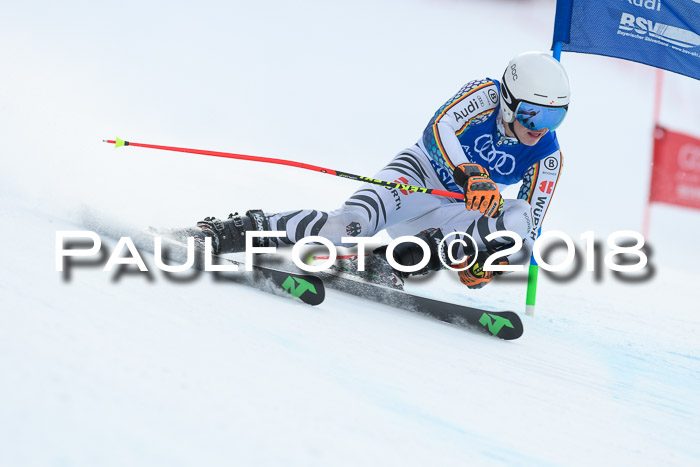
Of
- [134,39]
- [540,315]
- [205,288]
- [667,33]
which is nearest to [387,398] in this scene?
[205,288]

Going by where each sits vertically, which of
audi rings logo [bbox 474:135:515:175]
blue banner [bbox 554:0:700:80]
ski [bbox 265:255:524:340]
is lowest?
ski [bbox 265:255:524:340]

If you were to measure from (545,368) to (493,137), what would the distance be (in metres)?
1.23

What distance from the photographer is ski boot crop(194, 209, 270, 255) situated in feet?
9.14

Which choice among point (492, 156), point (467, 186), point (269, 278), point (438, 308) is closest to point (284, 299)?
point (269, 278)

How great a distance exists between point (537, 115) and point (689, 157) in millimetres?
5122

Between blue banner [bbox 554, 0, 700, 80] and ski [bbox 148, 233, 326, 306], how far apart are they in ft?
7.98

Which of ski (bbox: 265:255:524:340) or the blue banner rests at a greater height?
the blue banner

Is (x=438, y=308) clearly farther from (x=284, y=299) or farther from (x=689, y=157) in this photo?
(x=689, y=157)

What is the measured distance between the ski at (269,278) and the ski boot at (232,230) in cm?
22

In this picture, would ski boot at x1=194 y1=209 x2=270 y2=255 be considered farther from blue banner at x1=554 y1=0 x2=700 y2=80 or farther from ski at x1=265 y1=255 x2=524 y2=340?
blue banner at x1=554 y1=0 x2=700 y2=80

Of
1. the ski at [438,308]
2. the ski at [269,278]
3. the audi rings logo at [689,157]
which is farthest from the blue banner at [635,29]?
the audi rings logo at [689,157]

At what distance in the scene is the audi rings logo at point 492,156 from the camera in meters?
3.16

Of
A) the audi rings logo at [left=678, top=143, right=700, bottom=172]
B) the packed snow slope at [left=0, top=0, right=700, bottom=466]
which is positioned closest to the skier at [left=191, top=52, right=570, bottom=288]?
the packed snow slope at [left=0, top=0, right=700, bottom=466]

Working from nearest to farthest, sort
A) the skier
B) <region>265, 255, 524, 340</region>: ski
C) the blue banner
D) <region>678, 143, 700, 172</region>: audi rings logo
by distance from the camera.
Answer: <region>265, 255, 524, 340</region>: ski < the skier < the blue banner < <region>678, 143, 700, 172</region>: audi rings logo
